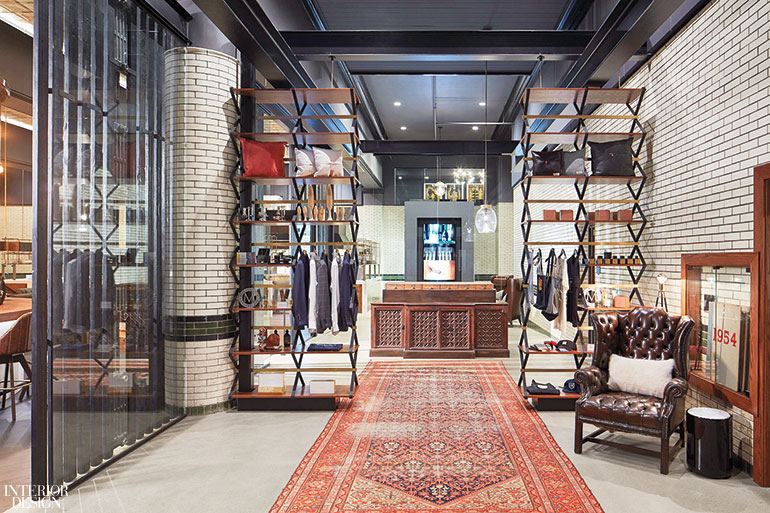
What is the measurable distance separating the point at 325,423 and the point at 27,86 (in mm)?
5167

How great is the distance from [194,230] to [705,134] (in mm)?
4924

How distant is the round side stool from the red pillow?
440 centimetres

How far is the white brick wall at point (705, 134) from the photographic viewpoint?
3473 mm

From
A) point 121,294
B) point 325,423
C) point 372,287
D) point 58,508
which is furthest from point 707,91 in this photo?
point 372,287

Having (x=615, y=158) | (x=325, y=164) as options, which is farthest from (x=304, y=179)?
(x=615, y=158)

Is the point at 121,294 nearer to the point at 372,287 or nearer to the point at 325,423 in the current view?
the point at 325,423

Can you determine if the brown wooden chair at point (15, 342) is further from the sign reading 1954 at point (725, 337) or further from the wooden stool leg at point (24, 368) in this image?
the sign reading 1954 at point (725, 337)

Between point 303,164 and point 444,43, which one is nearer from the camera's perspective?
point 303,164

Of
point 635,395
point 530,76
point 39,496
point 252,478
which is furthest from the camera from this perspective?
point 530,76

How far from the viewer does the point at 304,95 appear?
5129 mm

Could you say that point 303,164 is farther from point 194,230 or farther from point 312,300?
point 312,300

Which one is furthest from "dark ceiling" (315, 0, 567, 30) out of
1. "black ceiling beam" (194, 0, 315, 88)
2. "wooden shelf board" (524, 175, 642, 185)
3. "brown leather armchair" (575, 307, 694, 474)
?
"brown leather armchair" (575, 307, 694, 474)

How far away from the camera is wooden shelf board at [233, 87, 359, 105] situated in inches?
195

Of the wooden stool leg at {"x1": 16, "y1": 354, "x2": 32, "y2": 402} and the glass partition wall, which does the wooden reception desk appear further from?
the wooden stool leg at {"x1": 16, "y1": 354, "x2": 32, "y2": 402}
